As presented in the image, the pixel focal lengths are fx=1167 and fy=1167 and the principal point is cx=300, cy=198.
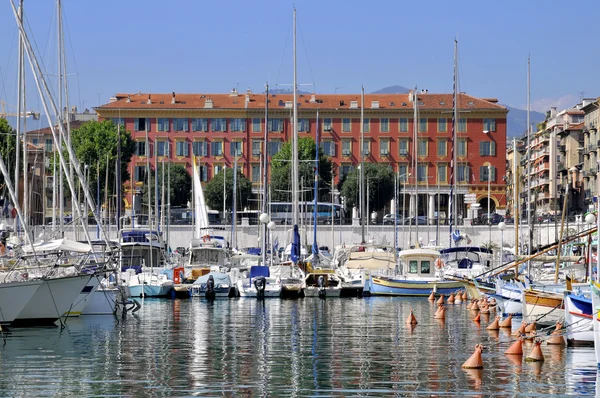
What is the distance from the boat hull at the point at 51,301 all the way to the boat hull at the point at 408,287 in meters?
21.6

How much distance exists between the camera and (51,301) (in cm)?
3631

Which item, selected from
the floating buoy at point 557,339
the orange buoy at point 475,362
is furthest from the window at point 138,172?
the orange buoy at point 475,362

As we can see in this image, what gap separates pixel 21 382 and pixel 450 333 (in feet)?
50.7

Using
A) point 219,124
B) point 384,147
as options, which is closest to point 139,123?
point 219,124

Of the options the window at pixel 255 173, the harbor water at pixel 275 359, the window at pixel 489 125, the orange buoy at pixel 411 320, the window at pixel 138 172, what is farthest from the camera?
the window at pixel 138 172

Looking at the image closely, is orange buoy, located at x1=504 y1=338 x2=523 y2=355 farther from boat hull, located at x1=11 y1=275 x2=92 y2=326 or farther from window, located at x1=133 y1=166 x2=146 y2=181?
window, located at x1=133 y1=166 x2=146 y2=181

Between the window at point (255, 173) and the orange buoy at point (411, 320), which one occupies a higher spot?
the window at point (255, 173)

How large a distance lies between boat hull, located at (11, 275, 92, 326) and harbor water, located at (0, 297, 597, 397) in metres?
0.87

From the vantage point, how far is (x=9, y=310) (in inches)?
1357

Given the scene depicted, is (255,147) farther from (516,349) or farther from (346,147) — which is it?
(516,349)

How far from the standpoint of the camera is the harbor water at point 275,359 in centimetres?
2333

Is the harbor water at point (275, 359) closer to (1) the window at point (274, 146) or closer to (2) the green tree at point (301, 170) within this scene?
(2) the green tree at point (301, 170)

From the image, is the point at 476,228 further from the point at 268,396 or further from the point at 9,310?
the point at 268,396

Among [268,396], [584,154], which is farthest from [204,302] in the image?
[584,154]
